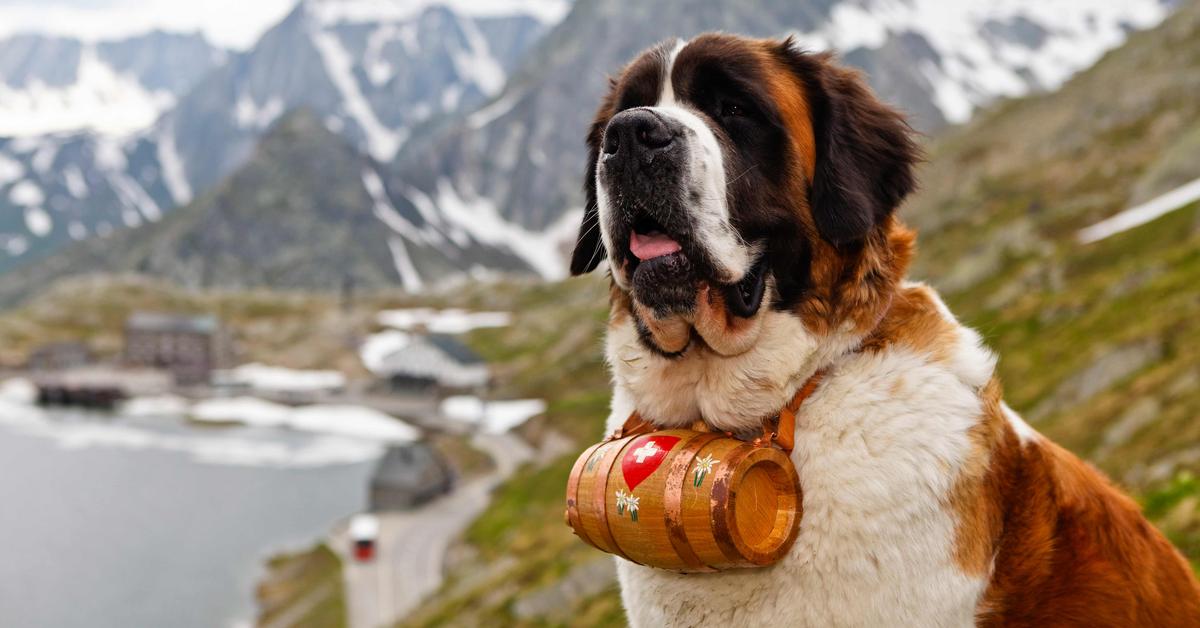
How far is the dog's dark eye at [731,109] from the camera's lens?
4.75 meters

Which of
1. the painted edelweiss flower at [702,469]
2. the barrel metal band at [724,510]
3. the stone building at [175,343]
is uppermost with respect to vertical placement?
the stone building at [175,343]

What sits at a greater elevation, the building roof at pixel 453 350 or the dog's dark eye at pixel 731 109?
the building roof at pixel 453 350

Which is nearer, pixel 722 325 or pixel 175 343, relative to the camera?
→ pixel 722 325

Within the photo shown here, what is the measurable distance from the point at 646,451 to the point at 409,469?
63.2m

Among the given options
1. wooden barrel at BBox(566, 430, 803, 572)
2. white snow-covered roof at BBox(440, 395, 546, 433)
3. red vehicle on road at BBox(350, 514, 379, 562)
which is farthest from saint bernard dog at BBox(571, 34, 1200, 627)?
white snow-covered roof at BBox(440, 395, 546, 433)

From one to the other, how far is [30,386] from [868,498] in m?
150

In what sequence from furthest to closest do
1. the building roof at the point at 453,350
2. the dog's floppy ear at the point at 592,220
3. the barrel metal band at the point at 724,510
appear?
the building roof at the point at 453,350 < the dog's floppy ear at the point at 592,220 < the barrel metal band at the point at 724,510

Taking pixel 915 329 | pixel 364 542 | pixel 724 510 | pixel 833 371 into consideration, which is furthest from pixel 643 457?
pixel 364 542

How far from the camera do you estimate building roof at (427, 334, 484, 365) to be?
121812 mm

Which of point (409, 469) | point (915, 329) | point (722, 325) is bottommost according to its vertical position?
point (915, 329)

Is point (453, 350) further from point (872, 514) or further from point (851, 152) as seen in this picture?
point (872, 514)

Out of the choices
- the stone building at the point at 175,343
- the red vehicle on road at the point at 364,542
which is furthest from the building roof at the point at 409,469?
the stone building at the point at 175,343

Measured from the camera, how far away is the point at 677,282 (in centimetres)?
458

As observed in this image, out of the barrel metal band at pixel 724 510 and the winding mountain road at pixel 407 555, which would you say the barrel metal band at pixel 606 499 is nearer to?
the barrel metal band at pixel 724 510
